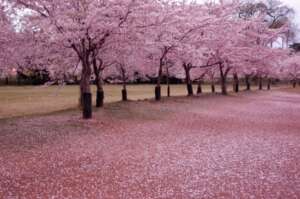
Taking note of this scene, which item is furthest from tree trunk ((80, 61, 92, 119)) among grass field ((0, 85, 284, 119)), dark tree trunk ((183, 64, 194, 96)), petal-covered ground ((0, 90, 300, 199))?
dark tree trunk ((183, 64, 194, 96))

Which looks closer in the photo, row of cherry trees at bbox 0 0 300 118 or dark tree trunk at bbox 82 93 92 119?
row of cherry trees at bbox 0 0 300 118

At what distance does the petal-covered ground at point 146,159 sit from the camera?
217 inches

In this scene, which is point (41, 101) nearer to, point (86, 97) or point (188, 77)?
point (188, 77)

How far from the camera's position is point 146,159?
23.9 ft

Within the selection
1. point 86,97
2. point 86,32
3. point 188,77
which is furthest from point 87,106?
point 188,77

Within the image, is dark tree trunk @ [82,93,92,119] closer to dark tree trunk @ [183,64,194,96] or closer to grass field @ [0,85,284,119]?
grass field @ [0,85,284,119]

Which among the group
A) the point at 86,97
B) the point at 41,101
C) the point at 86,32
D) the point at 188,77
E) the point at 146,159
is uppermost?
the point at 86,32

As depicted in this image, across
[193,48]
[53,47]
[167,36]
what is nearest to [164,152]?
[53,47]

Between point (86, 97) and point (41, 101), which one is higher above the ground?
point (86, 97)

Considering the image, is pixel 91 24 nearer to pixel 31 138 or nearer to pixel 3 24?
pixel 3 24

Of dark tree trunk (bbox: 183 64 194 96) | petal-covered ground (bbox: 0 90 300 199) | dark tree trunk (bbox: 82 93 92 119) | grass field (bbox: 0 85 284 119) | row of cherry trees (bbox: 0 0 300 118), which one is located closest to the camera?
petal-covered ground (bbox: 0 90 300 199)

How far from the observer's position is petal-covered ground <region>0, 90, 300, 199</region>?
5.50m

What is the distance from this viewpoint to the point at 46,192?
530 cm

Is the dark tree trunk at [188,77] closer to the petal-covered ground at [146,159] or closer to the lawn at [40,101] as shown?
the lawn at [40,101]
